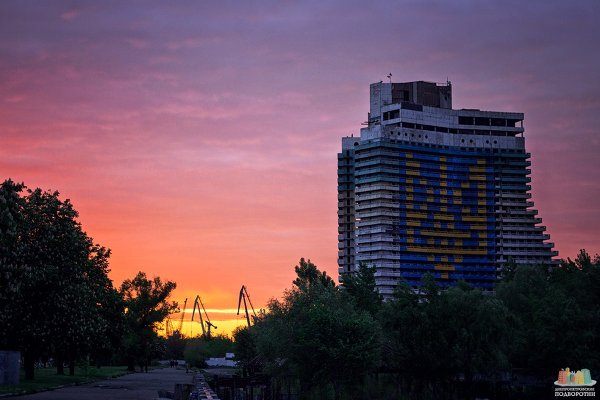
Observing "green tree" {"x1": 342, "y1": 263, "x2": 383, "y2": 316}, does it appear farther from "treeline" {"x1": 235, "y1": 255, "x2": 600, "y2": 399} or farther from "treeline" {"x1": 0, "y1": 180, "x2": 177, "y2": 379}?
"treeline" {"x1": 0, "y1": 180, "x2": 177, "y2": 379}

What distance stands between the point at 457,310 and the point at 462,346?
516 cm

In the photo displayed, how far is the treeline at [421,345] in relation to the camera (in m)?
101

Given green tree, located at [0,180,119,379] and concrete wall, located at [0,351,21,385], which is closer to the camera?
concrete wall, located at [0,351,21,385]

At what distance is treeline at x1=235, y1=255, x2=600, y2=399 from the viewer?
332ft

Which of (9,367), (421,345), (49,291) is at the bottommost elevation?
(9,367)

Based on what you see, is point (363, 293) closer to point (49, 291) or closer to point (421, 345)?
point (421, 345)

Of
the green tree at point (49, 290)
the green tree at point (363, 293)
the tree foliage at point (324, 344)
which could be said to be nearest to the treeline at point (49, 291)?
the green tree at point (49, 290)

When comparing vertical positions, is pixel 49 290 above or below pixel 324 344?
above

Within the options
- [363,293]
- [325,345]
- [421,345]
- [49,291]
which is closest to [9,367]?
[49,291]

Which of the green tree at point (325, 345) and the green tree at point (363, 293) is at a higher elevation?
the green tree at point (363, 293)

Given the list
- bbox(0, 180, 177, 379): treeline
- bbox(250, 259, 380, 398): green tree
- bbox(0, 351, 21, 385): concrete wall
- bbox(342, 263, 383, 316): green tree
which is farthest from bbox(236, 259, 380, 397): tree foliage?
bbox(342, 263, 383, 316): green tree

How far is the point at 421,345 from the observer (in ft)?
369

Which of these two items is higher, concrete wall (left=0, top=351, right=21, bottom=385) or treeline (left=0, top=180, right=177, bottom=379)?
treeline (left=0, top=180, right=177, bottom=379)

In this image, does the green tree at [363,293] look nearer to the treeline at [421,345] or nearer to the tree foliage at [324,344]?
the treeline at [421,345]
